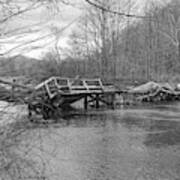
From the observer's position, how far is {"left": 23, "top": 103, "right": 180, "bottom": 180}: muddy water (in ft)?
23.4

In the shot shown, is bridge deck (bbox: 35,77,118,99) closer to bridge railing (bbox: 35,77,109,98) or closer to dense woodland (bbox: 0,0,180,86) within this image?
bridge railing (bbox: 35,77,109,98)

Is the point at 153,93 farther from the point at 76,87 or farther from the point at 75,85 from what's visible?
the point at 76,87

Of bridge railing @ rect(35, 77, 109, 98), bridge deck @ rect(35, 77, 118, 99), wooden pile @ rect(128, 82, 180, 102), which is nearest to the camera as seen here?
bridge deck @ rect(35, 77, 118, 99)

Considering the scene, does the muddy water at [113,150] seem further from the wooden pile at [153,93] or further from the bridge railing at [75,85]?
the wooden pile at [153,93]

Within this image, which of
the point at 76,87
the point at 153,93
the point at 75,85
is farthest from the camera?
the point at 153,93

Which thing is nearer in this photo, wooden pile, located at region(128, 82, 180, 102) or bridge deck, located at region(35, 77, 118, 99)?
bridge deck, located at region(35, 77, 118, 99)

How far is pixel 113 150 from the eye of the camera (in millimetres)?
9141

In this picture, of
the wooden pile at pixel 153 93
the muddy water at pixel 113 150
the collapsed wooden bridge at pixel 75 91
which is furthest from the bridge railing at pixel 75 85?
the wooden pile at pixel 153 93

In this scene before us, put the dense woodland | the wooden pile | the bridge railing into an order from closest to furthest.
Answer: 1. the bridge railing
2. the wooden pile
3. the dense woodland

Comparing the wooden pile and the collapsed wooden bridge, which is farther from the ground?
the collapsed wooden bridge

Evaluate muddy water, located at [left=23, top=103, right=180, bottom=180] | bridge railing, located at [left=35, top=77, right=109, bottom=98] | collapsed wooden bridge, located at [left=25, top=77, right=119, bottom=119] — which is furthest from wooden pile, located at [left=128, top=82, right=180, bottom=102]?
muddy water, located at [left=23, top=103, right=180, bottom=180]

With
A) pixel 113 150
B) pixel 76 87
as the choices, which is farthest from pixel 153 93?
pixel 113 150

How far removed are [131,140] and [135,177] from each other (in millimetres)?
3453

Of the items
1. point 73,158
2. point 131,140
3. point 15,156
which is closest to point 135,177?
point 73,158
